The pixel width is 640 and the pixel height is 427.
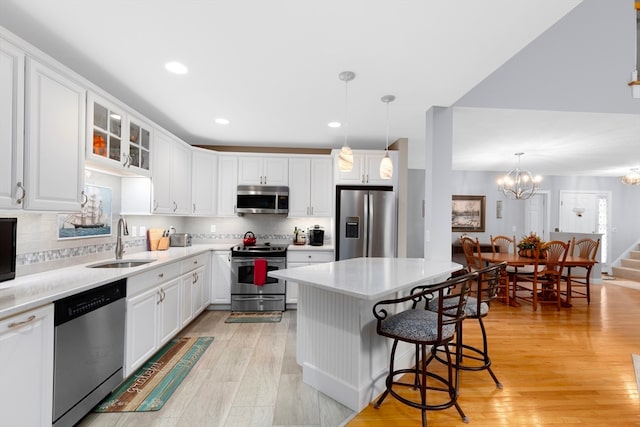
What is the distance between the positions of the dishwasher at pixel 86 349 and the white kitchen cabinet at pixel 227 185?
234cm

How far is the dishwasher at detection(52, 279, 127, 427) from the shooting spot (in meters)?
1.59

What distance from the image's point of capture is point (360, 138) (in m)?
4.17

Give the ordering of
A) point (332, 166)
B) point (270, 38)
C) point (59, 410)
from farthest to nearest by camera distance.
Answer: point (332, 166) → point (270, 38) → point (59, 410)

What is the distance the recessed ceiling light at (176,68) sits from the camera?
222 cm

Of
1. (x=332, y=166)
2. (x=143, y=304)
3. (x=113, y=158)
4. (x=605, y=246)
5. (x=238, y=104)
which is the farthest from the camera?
(x=605, y=246)

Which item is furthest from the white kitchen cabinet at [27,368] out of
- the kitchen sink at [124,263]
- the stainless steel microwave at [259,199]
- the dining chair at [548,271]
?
the dining chair at [548,271]

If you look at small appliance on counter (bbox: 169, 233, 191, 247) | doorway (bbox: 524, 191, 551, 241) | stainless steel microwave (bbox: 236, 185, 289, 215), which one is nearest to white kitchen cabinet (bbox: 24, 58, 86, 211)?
small appliance on counter (bbox: 169, 233, 191, 247)

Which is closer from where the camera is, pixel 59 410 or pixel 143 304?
pixel 59 410

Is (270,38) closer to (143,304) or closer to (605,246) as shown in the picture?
(143,304)

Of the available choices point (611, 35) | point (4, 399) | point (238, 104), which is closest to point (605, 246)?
point (611, 35)

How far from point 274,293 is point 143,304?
1833 mm

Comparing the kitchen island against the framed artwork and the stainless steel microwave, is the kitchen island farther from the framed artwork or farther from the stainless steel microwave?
the framed artwork

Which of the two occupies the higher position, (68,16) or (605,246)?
(68,16)

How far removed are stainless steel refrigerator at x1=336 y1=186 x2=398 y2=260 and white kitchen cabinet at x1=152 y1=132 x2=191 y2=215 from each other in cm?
217
